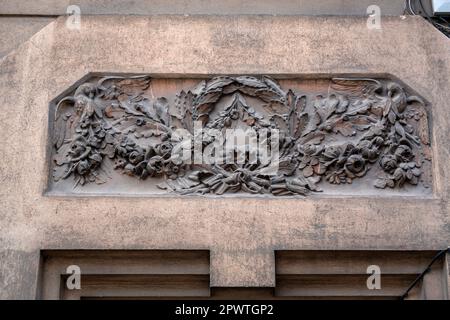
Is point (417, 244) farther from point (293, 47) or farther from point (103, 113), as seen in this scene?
point (103, 113)

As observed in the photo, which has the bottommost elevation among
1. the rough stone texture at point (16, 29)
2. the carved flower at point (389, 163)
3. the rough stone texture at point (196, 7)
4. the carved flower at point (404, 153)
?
the carved flower at point (389, 163)

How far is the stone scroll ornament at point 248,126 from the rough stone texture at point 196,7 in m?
0.80

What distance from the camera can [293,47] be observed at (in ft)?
24.5

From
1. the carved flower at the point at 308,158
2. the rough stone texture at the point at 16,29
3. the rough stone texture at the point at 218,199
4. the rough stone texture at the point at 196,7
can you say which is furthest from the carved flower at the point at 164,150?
the rough stone texture at the point at 16,29

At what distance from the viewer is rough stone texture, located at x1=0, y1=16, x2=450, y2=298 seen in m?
6.83

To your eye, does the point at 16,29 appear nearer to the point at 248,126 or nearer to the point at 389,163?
the point at 248,126

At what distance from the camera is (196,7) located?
7875 mm

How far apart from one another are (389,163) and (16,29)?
3480 mm

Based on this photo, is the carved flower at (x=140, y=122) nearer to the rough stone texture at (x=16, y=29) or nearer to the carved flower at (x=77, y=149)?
the carved flower at (x=77, y=149)

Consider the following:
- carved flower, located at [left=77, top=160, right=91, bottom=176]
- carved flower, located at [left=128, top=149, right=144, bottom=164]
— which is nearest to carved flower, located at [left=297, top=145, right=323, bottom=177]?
carved flower, located at [left=128, top=149, right=144, bottom=164]

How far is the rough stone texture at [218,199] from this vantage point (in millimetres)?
6832

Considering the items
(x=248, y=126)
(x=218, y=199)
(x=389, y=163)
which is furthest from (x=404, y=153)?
→ (x=218, y=199)

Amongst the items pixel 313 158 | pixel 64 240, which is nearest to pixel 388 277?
pixel 313 158

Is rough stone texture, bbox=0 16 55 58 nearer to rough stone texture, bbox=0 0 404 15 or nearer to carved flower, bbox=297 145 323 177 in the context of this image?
rough stone texture, bbox=0 0 404 15
